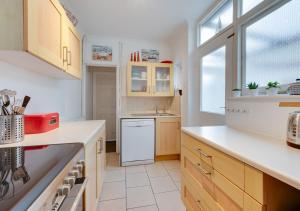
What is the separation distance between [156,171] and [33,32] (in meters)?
2.38

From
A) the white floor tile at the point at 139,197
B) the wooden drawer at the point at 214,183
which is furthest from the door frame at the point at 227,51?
the white floor tile at the point at 139,197

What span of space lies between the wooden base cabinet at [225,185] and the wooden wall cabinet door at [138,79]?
6.13 ft

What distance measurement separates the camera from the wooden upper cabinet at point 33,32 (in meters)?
0.86

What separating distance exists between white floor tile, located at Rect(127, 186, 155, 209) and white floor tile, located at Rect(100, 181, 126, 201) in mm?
89

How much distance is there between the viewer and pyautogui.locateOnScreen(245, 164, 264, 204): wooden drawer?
665mm

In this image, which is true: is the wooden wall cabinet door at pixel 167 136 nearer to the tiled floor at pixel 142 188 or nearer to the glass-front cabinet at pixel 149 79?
the tiled floor at pixel 142 188

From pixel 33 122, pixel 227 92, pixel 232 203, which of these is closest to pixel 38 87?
pixel 33 122

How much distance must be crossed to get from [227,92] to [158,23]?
5.56 feet

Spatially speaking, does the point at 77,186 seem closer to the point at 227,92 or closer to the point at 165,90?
the point at 227,92

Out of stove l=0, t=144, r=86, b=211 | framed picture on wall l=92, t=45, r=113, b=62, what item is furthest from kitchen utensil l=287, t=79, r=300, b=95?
framed picture on wall l=92, t=45, r=113, b=62

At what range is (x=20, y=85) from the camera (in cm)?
131

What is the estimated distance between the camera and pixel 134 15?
8.15 feet

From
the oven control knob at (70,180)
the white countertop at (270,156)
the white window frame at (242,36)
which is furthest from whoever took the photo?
the white window frame at (242,36)

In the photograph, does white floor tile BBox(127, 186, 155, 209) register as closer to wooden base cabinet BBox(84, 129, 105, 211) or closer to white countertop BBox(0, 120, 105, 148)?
wooden base cabinet BBox(84, 129, 105, 211)
